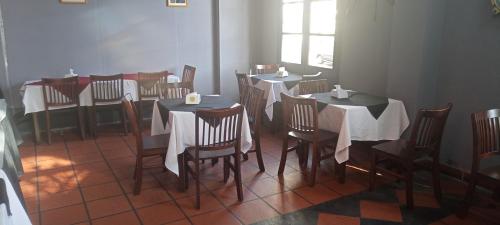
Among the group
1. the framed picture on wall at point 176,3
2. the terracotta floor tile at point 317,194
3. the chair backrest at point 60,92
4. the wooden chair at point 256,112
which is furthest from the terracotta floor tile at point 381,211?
the framed picture on wall at point 176,3

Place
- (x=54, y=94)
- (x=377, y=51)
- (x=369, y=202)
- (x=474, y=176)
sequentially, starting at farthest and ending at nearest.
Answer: (x=54, y=94) → (x=377, y=51) → (x=369, y=202) → (x=474, y=176)

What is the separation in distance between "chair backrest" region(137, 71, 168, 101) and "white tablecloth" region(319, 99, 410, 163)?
233 centimetres

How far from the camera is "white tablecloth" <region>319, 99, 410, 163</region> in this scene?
A: 10.3 feet

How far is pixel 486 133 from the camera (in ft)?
8.70

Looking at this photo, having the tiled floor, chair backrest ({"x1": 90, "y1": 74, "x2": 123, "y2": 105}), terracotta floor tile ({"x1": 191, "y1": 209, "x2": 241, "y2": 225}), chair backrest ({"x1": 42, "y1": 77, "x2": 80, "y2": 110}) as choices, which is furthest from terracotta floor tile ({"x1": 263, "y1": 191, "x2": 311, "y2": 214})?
chair backrest ({"x1": 42, "y1": 77, "x2": 80, "y2": 110})

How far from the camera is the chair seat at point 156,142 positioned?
120 inches

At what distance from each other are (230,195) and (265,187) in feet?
1.11

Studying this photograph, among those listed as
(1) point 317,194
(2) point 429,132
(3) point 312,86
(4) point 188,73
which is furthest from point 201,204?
(4) point 188,73

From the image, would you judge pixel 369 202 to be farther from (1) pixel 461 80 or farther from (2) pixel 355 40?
(2) pixel 355 40

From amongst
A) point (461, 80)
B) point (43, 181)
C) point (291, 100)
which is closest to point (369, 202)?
point (291, 100)

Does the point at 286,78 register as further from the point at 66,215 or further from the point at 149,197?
the point at 66,215

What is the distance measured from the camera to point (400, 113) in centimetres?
346

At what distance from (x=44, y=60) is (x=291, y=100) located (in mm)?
3531

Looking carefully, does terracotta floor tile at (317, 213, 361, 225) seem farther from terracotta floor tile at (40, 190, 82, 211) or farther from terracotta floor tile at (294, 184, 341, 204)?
terracotta floor tile at (40, 190, 82, 211)
